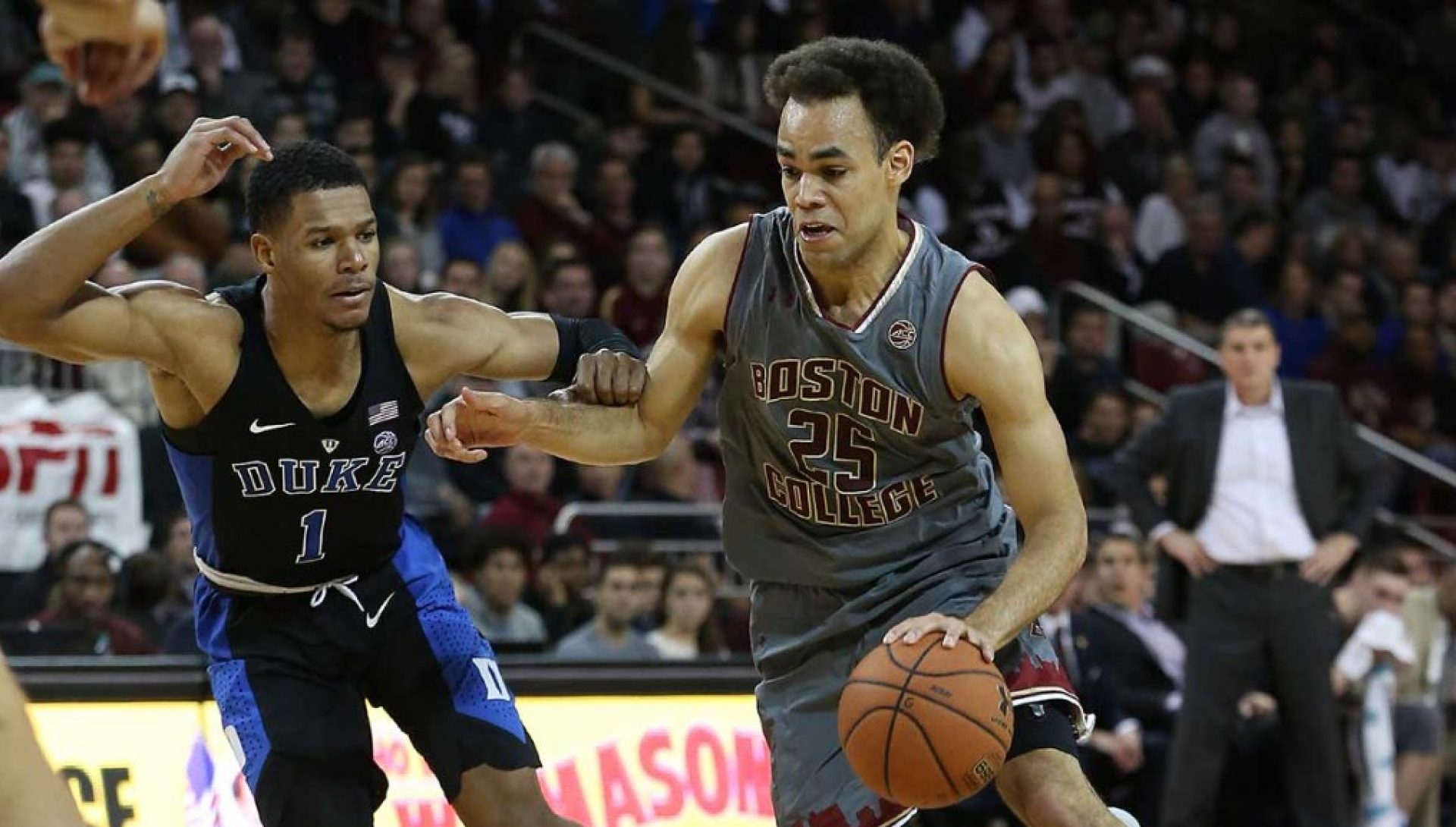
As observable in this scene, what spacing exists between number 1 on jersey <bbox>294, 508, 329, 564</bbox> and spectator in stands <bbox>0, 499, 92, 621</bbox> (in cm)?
323

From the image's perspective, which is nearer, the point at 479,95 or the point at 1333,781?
the point at 1333,781

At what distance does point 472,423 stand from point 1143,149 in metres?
9.77

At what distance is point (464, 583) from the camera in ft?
28.0

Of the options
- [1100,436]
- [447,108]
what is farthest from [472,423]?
[447,108]

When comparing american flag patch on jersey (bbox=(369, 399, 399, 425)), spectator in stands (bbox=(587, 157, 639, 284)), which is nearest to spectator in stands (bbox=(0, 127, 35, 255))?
spectator in stands (bbox=(587, 157, 639, 284))

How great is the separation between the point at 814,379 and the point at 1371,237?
31.9ft

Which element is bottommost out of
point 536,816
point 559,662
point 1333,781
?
point 1333,781

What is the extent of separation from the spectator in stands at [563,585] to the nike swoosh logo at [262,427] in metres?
3.72

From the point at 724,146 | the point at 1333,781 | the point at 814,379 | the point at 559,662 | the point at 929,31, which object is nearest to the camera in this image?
the point at 814,379

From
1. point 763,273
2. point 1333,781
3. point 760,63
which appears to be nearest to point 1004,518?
point 763,273

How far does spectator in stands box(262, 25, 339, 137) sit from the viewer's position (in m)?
10.8

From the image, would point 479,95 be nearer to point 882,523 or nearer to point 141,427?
point 141,427

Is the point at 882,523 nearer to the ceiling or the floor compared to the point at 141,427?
nearer to the ceiling

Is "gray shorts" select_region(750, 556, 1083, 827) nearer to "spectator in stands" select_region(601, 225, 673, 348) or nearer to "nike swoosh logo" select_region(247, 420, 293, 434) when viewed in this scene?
"nike swoosh logo" select_region(247, 420, 293, 434)
